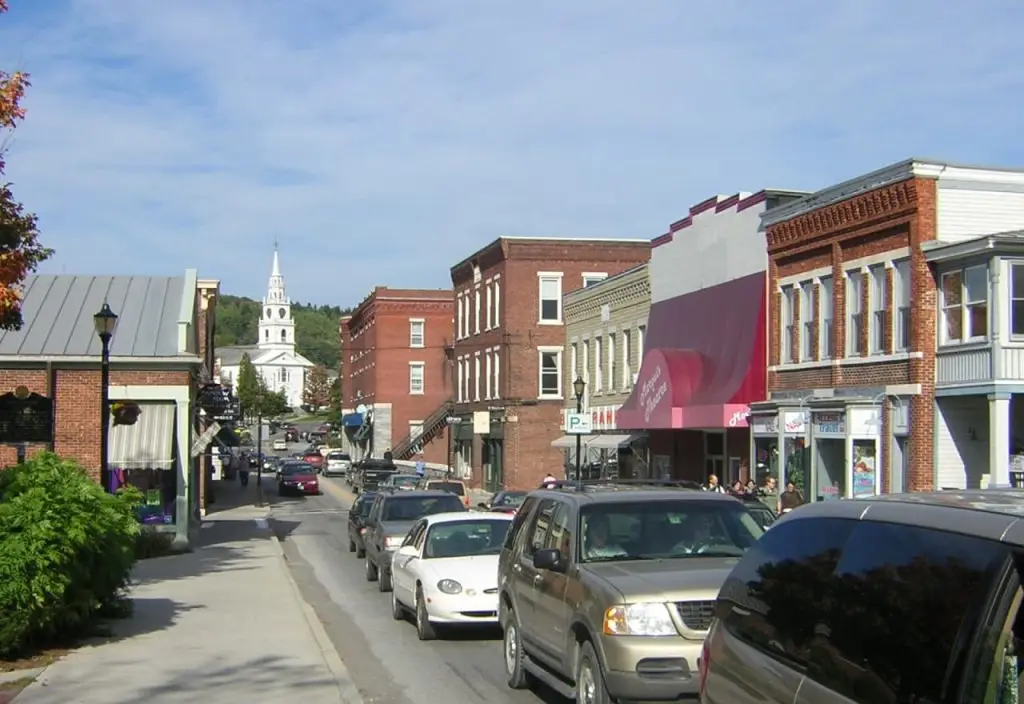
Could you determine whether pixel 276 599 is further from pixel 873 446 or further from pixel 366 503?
pixel 873 446

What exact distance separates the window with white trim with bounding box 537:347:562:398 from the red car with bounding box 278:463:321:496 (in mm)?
11960

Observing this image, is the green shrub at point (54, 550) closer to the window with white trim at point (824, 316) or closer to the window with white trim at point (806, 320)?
the window with white trim at point (824, 316)

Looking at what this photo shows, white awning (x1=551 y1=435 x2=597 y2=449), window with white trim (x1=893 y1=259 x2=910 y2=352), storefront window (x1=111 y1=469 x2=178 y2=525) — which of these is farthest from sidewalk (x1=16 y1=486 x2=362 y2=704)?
white awning (x1=551 y1=435 x2=597 y2=449)

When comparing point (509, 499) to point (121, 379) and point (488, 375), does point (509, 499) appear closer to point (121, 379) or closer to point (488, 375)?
point (121, 379)

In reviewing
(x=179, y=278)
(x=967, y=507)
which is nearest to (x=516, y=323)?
(x=179, y=278)

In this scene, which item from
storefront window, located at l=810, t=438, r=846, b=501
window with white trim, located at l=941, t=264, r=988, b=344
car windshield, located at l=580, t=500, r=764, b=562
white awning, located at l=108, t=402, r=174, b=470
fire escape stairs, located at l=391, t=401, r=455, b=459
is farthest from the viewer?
fire escape stairs, located at l=391, t=401, r=455, b=459

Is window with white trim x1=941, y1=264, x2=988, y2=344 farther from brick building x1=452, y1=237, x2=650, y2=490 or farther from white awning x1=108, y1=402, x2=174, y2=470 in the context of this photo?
brick building x1=452, y1=237, x2=650, y2=490

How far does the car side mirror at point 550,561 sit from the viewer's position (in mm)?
9770

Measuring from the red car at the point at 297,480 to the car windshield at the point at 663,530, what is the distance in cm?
5082

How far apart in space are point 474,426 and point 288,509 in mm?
13769

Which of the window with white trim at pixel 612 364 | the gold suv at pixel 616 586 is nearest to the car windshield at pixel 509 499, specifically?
the window with white trim at pixel 612 364

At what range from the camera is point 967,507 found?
453cm

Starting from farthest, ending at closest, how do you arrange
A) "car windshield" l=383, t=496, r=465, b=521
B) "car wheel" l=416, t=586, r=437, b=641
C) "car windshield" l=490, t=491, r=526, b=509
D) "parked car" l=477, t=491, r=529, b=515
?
"car windshield" l=490, t=491, r=526, b=509
"parked car" l=477, t=491, r=529, b=515
"car windshield" l=383, t=496, r=465, b=521
"car wheel" l=416, t=586, r=437, b=641

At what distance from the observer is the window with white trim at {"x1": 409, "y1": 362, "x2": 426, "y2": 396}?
81.1 metres
